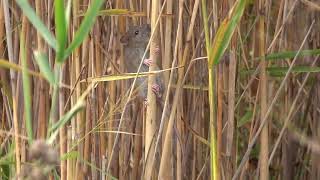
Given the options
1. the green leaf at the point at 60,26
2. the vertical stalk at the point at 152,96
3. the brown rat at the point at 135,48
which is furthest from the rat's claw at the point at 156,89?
the green leaf at the point at 60,26

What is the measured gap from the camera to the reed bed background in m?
1.25

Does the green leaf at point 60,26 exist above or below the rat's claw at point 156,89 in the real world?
above

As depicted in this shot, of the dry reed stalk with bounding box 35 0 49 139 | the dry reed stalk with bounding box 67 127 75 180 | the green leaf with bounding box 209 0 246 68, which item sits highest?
the green leaf with bounding box 209 0 246 68

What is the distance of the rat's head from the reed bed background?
0.11ft

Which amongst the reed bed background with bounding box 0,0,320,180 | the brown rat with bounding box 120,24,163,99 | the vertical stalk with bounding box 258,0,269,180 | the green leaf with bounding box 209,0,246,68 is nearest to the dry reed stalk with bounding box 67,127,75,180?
the reed bed background with bounding box 0,0,320,180

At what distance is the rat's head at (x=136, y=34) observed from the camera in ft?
4.84

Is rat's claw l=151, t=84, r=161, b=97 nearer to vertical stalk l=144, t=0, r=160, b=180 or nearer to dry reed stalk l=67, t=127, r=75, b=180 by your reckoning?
vertical stalk l=144, t=0, r=160, b=180

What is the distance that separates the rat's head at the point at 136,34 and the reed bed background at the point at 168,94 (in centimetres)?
3

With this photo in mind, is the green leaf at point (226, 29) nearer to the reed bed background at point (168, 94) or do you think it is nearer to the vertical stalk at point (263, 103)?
the reed bed background at point (168, 94)

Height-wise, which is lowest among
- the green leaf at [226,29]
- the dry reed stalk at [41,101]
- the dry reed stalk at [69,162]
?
the dry reed stalk at [69,162]

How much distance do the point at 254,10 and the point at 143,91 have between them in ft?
1.17


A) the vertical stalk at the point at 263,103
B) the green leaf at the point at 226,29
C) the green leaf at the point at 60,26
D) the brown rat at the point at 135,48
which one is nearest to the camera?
the green leaf at the point at 60,26

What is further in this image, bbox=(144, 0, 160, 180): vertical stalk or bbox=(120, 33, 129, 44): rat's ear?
bbox=(120, 33, 129, 44): rat's ear

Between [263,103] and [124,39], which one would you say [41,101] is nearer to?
[124,39]
